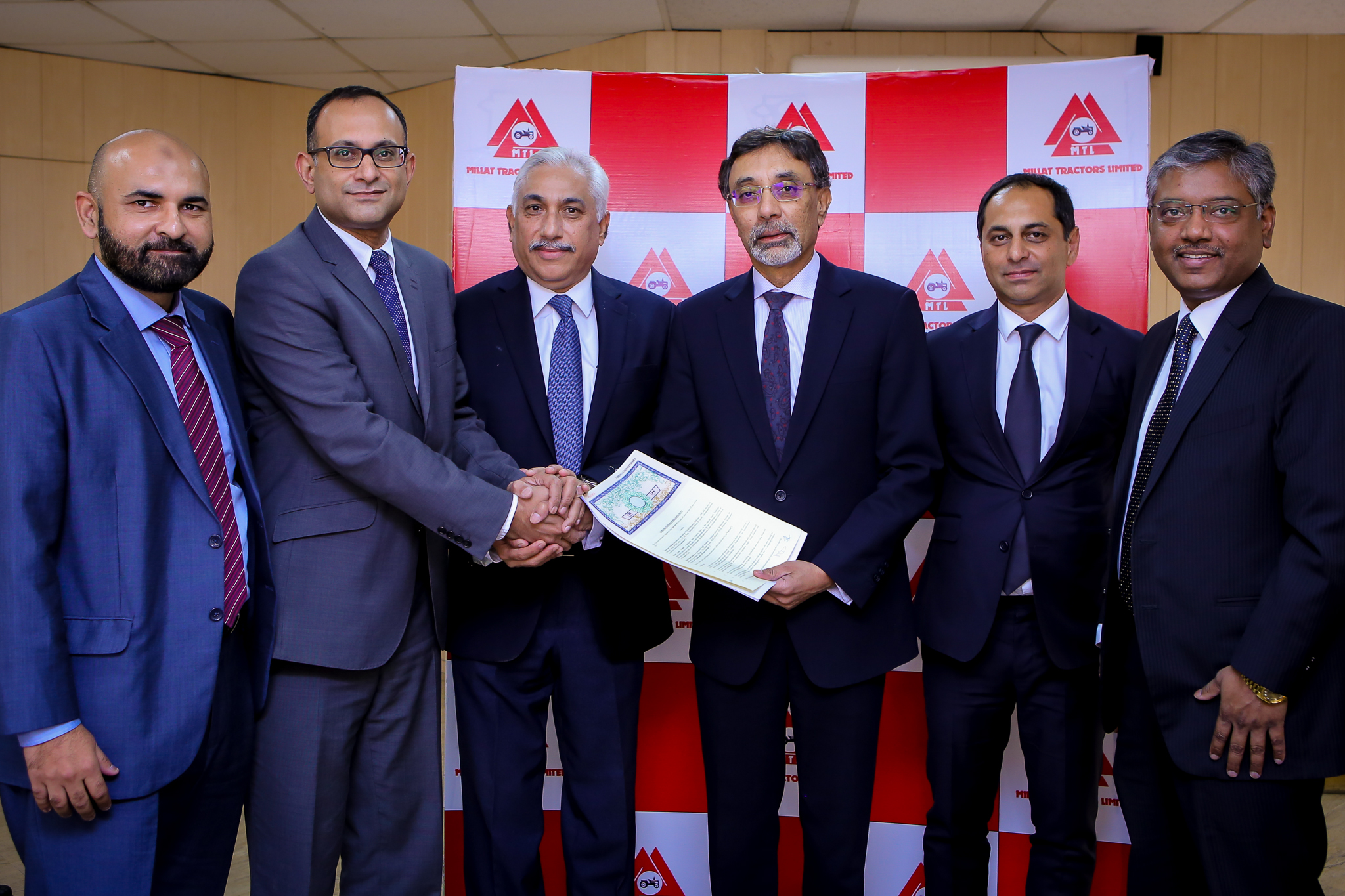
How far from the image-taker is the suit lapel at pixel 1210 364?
172cm

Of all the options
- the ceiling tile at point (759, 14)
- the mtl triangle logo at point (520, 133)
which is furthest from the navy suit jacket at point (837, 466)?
the ceiling tile at point (759, 14)

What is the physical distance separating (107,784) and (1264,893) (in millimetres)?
2185

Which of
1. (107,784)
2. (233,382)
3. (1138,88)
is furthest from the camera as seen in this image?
(1138,88)

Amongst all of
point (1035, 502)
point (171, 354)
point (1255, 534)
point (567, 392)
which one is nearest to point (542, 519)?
point (567, 392)

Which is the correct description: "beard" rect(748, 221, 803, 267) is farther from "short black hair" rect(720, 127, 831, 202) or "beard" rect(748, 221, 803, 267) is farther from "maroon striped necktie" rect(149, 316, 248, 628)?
"maroon striped necktie" rect(149, 316, 248, 628)

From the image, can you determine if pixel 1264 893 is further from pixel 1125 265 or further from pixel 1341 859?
pixel 1341 859

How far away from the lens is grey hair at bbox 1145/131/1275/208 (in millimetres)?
1784

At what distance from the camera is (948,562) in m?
2.18

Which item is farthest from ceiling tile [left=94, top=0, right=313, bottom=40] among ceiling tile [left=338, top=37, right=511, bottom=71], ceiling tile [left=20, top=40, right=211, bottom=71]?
ceiling tile [left=338, top=37, right=511, bottom=71]

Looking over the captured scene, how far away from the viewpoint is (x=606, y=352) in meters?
2.20

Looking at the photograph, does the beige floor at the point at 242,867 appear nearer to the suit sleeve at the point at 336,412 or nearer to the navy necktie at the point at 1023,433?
the suit sleeve at the point at 336,412

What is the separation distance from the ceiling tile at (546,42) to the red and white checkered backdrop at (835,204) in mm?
2881

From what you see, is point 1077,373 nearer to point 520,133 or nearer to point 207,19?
point 520,133

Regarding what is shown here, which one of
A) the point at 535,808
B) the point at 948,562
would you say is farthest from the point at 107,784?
the point at 948,562
